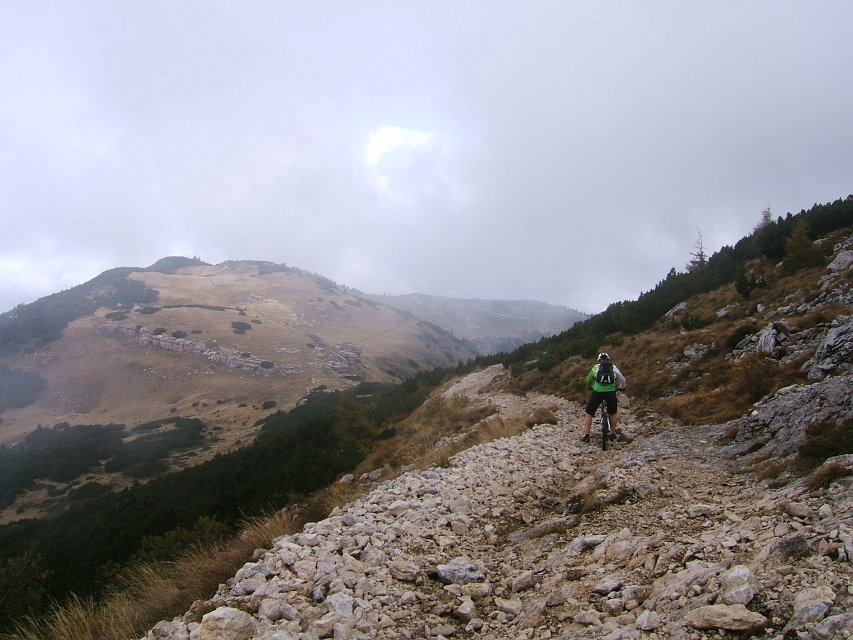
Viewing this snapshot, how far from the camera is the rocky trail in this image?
10.6ft

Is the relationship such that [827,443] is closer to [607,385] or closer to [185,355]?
[607,385]

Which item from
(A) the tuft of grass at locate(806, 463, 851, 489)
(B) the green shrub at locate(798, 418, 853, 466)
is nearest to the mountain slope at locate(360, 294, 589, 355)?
(B) the green shrub at locate(798, 418, 853, 466)

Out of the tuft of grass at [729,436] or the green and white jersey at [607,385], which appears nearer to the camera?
the tuft of grass at [729,436]

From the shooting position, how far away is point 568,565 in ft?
15.8

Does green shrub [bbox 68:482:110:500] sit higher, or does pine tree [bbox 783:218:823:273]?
pine tree [bbox 783:218:823:273]

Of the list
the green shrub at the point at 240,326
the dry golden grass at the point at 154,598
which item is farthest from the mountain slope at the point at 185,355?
the dry golden grass at the point at 154,598

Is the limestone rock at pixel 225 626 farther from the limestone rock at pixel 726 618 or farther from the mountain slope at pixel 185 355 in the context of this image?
the mountain slope at pixel 185 355

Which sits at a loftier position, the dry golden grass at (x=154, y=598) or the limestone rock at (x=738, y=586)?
the limestone rock at (x=738, y=586)

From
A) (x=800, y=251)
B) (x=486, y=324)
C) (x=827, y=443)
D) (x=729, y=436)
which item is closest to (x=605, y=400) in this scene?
(x=729, y=436)

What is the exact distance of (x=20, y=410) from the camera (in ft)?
172

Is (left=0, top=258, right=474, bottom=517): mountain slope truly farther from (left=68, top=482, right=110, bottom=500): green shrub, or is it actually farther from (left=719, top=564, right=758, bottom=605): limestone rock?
(left=719, top=564, right=758, bottom=605): limestone rock

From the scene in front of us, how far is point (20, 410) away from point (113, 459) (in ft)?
96.6

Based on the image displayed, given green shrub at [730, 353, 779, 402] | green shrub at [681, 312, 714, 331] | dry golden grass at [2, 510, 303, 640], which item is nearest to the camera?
dry golden grass at [2, 510, 303, 640]

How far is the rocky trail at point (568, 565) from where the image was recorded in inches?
127
